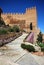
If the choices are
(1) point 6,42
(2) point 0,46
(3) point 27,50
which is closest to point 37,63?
(3) point 27,50

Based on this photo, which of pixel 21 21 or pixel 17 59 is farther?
pixel 21 21

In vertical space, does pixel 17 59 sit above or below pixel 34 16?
below

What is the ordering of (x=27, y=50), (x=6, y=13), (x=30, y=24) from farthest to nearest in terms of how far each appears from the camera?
(x=6, y=13), (x=30, y=24), (x=27, y=50)

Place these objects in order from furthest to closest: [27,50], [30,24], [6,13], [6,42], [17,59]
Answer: [6,13] < [30,24] < [6,42] < [27,50] < [17,59]

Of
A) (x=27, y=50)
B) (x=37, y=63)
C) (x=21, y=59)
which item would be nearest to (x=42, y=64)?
(x=37, y=63)

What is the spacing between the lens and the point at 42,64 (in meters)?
13.3

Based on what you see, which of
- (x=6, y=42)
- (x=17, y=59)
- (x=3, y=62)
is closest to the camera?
(x=3, y=62)

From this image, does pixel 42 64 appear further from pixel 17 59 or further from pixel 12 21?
pixel 12 21

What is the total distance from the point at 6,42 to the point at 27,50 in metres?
3.44

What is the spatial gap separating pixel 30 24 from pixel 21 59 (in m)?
30.1

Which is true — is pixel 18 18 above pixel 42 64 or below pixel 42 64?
above

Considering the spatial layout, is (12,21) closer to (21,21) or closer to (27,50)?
(21,21)

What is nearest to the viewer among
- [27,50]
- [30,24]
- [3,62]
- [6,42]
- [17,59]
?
[3,62]

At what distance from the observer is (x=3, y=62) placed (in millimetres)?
12008
